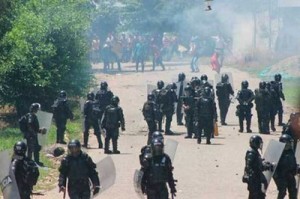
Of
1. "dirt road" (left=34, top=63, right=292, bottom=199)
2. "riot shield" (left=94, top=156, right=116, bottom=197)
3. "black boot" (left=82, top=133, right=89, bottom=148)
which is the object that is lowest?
"dirt road" (left=34, top=63, right=292, bottom=199)

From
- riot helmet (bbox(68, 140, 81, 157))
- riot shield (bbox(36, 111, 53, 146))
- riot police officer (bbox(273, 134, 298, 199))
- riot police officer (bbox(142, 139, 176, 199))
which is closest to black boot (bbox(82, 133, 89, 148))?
riot shield (bbox(36, 111, 53, 146))

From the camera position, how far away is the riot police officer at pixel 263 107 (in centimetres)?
2933

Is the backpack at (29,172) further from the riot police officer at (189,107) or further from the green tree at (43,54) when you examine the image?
the green tree at (43,54)

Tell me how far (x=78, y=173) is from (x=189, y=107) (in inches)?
543

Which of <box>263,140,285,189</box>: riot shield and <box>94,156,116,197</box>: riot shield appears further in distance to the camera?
<box>263,140,285,189</box>: riot shield

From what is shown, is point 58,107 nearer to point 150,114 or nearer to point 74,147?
point 150,114

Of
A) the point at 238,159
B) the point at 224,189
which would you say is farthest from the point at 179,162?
the point at 224,189

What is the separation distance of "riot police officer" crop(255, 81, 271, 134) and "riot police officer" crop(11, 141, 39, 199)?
14.4 meters

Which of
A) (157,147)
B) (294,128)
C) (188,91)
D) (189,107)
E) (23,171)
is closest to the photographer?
(157,147)

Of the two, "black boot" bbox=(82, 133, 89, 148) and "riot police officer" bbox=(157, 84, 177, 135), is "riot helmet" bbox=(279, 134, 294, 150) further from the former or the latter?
"riot police officer" bbox=(157, 84, 177, 135)

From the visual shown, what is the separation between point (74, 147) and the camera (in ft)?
50.4

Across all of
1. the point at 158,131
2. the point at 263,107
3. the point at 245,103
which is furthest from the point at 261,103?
the point at 158,131

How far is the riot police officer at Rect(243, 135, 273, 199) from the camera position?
16125mm

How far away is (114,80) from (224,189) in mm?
27297
